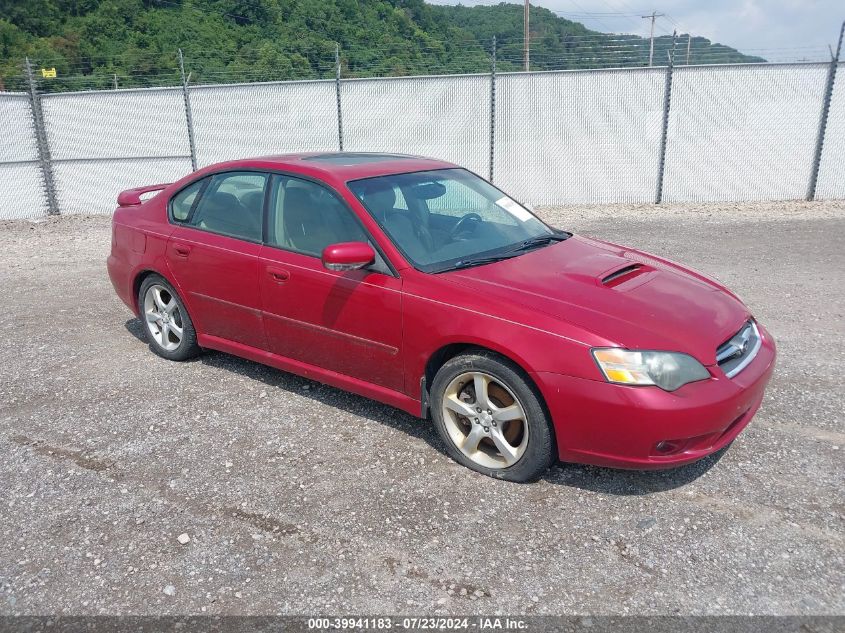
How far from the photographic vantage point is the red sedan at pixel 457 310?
3.21m

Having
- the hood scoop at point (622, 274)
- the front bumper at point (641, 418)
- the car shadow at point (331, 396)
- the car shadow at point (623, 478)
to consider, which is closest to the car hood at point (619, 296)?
the hood scoop at point (622, 274)

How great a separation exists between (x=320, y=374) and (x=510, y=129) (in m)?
9.31

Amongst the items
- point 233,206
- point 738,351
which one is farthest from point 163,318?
point 738,351

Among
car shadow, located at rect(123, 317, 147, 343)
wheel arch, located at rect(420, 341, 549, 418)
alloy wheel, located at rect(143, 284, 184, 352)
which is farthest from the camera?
Result: car shadow, located at rect(123, 317, 147, 343)

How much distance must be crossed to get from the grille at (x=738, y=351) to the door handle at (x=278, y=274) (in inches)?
96.2

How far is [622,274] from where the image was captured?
392 cm

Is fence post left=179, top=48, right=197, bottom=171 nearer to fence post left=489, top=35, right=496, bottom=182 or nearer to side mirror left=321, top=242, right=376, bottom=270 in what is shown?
fence post left=489, top=35, right=496, bottom=182

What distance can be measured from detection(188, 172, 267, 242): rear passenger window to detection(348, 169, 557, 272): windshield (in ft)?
2.45

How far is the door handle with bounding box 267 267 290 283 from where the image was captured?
4.24m

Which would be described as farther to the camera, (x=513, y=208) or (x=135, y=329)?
(x=135, y=329)

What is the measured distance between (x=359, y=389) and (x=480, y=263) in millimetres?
1022

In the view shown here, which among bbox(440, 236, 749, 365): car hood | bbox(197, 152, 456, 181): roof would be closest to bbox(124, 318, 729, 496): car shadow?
bbox(440, 236, 749, 365): car hood

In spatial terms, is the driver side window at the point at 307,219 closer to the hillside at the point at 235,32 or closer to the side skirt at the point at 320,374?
the side skirt at the point at 320,374

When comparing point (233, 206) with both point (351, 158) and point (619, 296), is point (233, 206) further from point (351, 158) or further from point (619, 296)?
point (619, 296)
